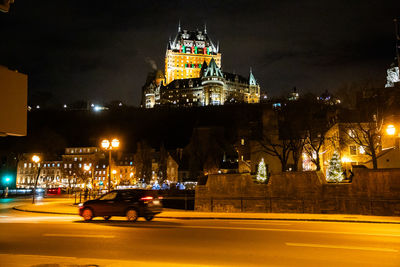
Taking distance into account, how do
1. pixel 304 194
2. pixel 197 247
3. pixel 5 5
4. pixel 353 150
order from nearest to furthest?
pixel 5 5, pixel 197 247, pixel 304 194, pixel 353 150

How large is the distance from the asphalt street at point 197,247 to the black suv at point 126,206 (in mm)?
Answer: 3528

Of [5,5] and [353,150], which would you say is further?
[353,150]

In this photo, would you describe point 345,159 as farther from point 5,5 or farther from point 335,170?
point 5,5

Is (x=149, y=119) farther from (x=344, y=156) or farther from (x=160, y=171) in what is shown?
Answer: (x=344, y=156)

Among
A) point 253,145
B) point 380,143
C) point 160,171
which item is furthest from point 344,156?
point 160,171

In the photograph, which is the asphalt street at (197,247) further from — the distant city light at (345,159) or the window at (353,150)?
the window at (353,150)

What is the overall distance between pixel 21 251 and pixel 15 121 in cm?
740

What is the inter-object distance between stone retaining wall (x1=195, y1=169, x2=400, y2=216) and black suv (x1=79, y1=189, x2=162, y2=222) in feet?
25.3

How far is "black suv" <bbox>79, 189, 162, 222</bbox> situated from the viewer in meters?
19.1

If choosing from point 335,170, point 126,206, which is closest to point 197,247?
point 126,206

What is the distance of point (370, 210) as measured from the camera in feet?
73.4

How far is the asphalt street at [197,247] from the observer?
909cm

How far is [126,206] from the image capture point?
19.3 meters

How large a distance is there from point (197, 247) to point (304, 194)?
621 inches
